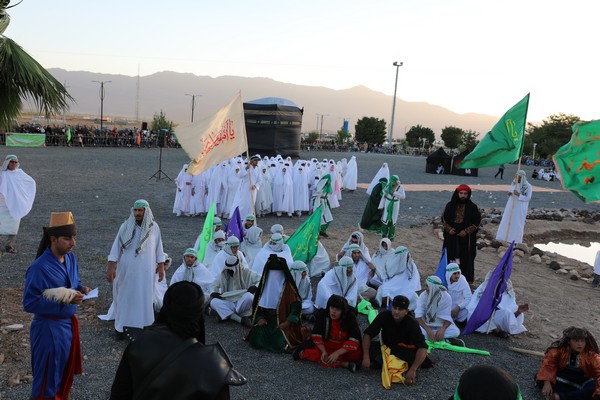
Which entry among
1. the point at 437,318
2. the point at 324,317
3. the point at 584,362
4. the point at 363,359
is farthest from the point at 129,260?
the point at 584,362

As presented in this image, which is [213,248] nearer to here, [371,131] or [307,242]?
[307,242]

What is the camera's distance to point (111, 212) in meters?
11.8

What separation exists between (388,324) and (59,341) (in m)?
2.85

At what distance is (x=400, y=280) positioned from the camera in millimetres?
6840

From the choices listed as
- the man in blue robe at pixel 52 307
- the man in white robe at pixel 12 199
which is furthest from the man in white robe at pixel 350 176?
the man in blue robe at pixel 52 307

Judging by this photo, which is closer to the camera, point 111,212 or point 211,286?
point 211,286

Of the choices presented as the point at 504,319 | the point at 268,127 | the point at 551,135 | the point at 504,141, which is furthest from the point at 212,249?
the point at 551,135

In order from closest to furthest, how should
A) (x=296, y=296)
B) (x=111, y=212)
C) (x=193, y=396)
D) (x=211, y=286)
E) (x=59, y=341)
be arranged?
(x=193, y=396) < (x=59, y=341) < (x=296, y=296) < (x=211, y=286) < (x=111, y=212)

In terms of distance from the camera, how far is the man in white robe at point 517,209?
1072 cm

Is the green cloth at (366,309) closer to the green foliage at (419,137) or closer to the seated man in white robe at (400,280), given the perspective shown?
the seated man in white robe at (400,280)

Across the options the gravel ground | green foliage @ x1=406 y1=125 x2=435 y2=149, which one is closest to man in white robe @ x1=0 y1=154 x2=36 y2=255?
A: the gravel ground

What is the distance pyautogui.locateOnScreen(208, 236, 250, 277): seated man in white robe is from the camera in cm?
628

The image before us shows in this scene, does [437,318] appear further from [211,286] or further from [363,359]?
[211,286]

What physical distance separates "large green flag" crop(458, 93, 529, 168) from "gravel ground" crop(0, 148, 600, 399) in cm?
284
